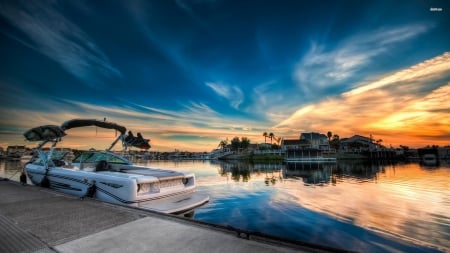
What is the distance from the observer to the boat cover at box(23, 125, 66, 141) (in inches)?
382

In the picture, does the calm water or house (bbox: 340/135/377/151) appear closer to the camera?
the calm water

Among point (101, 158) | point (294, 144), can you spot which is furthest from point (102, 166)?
point (294, 144)

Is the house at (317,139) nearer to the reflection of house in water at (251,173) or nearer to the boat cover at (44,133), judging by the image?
the reflection of house in water at (251,173)

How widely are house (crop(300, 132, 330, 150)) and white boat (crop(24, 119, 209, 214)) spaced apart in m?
100

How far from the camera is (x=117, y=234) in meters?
3.67

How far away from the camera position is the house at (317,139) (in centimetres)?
10019

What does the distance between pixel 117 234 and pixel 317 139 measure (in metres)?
108

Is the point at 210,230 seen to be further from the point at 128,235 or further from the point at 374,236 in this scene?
the point at 374,236

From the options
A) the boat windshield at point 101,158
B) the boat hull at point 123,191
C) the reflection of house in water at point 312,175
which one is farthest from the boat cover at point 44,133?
the reflection of house in water at point 312,175

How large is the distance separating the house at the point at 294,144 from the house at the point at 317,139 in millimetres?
2613

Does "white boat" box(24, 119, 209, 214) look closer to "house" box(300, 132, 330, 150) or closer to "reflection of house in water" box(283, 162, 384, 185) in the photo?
"reflection of house in water" box(283, 162, 384, 185)

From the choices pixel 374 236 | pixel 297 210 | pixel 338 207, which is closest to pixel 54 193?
pixel 297 210

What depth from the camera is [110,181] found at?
263 inches

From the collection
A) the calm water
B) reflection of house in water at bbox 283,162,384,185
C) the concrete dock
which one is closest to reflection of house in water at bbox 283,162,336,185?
reflection of house in water at bbox 283,162,384,185
